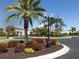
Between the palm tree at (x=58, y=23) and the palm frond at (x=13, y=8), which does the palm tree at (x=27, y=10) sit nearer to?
the palm frond at (x=13, y=8)

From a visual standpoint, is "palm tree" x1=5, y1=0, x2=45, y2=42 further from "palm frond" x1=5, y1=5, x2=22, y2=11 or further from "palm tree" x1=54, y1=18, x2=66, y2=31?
"palm tree" x1=54, y1=18, x2=66, y2=31

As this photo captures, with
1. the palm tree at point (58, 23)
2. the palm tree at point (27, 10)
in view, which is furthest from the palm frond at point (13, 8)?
the palm tree at point (58, 23)

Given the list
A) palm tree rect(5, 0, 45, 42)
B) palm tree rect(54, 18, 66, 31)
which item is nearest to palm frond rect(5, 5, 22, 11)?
palm tree rect(5, 0, 45, 42)

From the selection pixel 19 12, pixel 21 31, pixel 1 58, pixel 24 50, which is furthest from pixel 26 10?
pixel 21 31

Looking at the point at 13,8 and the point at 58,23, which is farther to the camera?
the point at 58,23

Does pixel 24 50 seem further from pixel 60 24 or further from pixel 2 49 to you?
pixel 60 24

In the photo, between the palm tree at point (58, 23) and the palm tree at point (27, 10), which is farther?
the palm tree at point (58, 23)

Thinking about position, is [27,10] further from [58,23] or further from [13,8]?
[58,23]

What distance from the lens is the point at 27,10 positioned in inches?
1375

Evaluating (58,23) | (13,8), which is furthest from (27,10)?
(58,23)

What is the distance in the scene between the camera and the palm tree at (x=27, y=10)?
3428cm

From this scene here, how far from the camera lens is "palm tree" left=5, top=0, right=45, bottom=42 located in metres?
34.3

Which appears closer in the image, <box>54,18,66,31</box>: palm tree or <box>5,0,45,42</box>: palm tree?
<box>5,0,45,42</box>: palm tree

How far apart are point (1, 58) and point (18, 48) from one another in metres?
3.29
